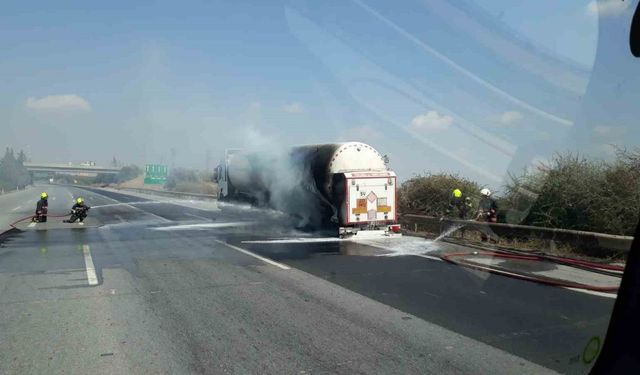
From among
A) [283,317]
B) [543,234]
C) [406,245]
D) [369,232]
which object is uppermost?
[543,234]

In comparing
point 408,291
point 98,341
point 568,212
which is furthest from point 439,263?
point 98,341

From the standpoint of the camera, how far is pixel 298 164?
58.4 feet

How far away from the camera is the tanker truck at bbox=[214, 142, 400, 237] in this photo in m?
15.3

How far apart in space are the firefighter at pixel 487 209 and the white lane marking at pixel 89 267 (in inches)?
350

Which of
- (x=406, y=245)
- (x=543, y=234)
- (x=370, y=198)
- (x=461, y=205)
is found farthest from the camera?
(x=461, y=205)

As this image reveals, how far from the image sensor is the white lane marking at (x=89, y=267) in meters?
8.86

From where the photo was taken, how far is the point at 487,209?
13.5 m

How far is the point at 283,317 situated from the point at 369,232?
9.23 m

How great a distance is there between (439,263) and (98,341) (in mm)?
6765

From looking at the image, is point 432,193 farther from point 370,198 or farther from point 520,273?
point 520,273

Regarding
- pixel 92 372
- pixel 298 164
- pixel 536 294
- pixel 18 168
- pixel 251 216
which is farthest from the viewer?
pixel 18 168

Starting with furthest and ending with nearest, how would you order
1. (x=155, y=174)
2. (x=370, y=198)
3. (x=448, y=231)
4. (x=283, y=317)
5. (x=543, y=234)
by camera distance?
(x=155, y=174)
(x=370, y=198)
(x=448, y=231)
(x=543, y=234)
(x=283, y=317)

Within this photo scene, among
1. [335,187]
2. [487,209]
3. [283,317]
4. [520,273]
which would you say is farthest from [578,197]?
[283,317]

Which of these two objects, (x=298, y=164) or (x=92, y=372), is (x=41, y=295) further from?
(x=298, y=164)
